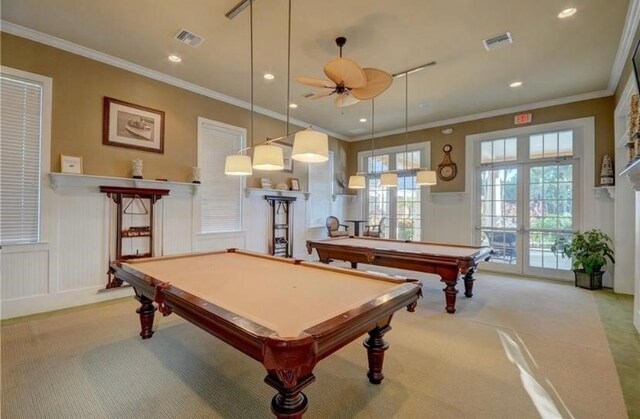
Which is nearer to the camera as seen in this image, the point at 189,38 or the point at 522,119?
the point at 189,38

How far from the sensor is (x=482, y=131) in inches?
233

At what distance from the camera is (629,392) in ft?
6.66

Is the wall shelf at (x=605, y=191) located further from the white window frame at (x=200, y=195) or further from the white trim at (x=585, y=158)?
the white window frame at (x=200, y=195)

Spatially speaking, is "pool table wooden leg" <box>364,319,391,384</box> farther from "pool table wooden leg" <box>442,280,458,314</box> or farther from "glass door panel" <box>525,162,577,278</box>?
"glass door panel" <box>525,162,577,278</box>

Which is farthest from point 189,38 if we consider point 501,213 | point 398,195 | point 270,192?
point 501,213

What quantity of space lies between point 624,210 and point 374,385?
475cm

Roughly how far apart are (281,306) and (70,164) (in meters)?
3.54

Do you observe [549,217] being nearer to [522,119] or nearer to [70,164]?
[522,119]

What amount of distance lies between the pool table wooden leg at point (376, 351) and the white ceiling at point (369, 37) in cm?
291

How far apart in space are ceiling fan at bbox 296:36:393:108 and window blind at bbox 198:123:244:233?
2.76m

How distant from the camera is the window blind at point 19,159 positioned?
3197 millimetres

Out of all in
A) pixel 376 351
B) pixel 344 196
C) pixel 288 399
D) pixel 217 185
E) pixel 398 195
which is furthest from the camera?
pixel 344 196

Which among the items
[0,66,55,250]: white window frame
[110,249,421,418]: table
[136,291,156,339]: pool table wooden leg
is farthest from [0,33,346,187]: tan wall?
[136,291,156,339]: pool table wooden leg

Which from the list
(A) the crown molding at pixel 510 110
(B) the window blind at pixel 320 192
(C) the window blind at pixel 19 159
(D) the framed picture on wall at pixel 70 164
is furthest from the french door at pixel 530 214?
(C) the window blind at pixel 19 159
